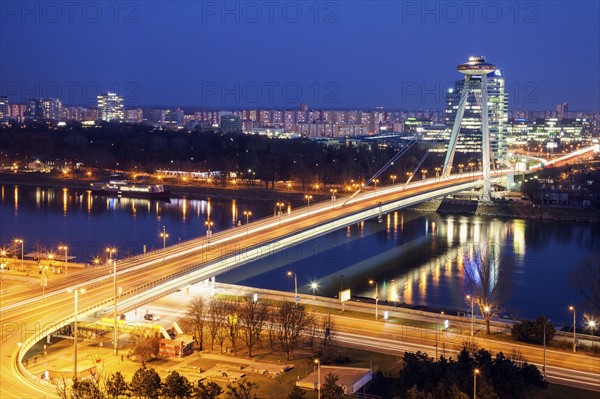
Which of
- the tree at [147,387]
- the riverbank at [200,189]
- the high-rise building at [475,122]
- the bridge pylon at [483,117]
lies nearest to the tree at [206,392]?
the tree at [147,387]

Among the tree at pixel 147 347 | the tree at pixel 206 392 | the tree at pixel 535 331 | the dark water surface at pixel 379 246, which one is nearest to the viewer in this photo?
the tree at pixel 206 392

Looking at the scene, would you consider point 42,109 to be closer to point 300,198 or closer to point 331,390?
point 300,198

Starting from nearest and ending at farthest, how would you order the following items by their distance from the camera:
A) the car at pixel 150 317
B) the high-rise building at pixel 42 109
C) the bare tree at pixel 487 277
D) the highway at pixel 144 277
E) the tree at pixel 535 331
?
the highway at pixel 144 277 → the tree at pixel 535 331 → the car at pixel 150 317 → the bare tree at pixel 487 277 → the high-rise building at pixel 42 109

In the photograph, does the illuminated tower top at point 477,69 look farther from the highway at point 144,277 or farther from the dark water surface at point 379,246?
the highway at point 144,277

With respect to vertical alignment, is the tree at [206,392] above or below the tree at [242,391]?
above

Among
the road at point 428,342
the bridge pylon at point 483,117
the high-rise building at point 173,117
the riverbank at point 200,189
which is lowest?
the road at point 428,342

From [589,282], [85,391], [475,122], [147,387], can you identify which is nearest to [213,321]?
[147,387]
